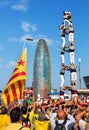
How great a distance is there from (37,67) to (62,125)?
344 feet

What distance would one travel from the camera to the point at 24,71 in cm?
1230

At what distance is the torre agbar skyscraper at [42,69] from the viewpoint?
358ft

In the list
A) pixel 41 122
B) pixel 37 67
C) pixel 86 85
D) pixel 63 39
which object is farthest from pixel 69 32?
pixel 37 67

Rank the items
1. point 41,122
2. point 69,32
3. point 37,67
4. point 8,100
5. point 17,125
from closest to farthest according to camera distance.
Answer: point 17,125, point 41,122, point 8,100, point 69,32, point 37,67

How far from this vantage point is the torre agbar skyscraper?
10906 centimetres

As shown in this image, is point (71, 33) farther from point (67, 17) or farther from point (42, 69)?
point (42, 69)

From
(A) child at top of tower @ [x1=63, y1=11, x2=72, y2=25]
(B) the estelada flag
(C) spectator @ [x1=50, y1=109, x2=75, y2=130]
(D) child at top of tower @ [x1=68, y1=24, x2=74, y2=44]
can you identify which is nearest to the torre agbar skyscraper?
(A) child at top of tower @ [x1=63, y1=11, x2=72, y2=25]

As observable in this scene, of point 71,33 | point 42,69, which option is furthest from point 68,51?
point 42,69

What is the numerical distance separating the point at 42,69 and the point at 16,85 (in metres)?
100

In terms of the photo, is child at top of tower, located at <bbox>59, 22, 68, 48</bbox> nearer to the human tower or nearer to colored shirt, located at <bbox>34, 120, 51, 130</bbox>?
the human tower

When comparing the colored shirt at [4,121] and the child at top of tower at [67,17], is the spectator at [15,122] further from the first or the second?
the child at top of tower at [67,17]

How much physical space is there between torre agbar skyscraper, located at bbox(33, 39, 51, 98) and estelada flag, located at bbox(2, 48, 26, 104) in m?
93.3

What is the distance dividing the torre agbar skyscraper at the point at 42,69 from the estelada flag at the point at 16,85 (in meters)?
93.3

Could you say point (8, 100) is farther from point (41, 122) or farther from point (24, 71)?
point (41, 122)
